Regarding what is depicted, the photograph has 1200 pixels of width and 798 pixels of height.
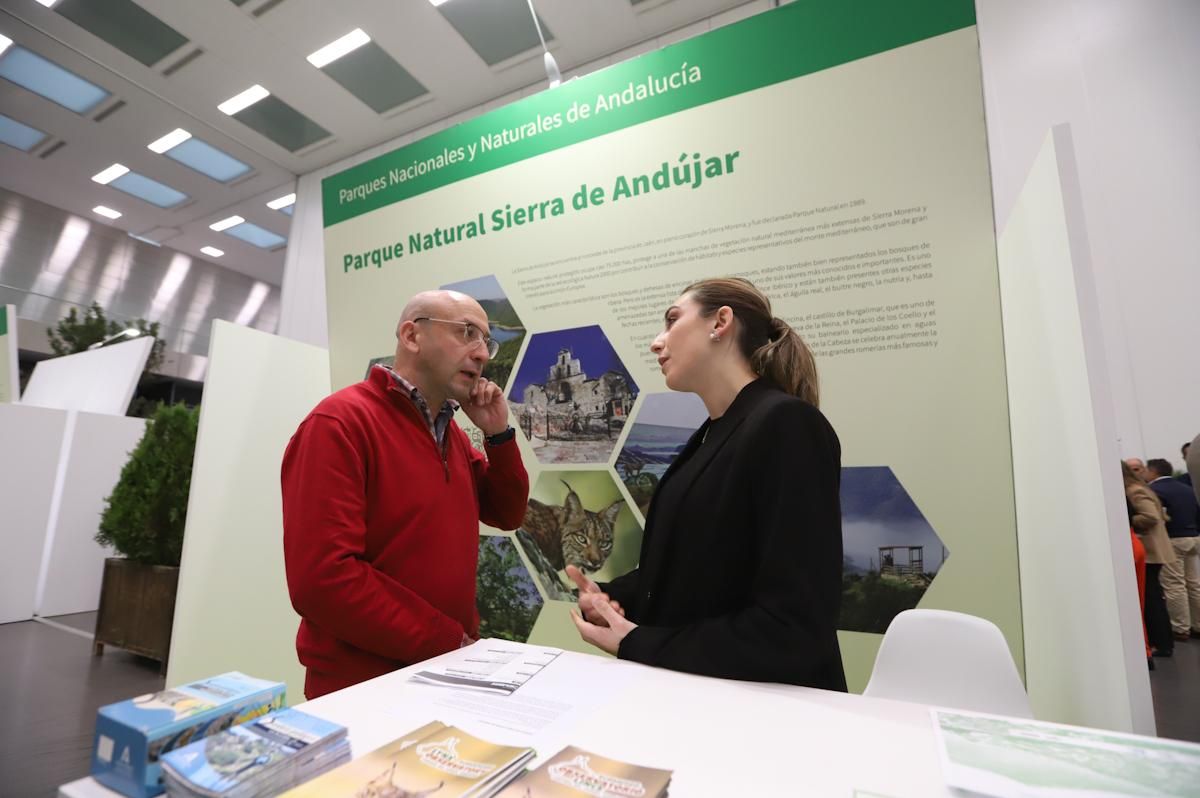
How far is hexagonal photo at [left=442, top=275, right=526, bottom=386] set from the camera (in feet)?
8.72

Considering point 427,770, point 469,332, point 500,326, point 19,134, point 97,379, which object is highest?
point 19,134

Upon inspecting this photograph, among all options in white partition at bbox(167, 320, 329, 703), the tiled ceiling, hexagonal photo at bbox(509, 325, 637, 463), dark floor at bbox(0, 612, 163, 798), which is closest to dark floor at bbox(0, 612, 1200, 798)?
dark floor at bbox(0, 612, 163, 798)

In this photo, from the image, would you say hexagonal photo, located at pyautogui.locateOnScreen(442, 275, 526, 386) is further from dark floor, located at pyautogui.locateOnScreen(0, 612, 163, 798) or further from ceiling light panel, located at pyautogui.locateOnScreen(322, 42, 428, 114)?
ceiling light panel, located at pyautogui.locateOnScreen(322, 42, 428, 114)

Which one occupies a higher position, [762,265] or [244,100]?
[244,100]

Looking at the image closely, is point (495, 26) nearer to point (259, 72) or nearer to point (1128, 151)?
point (259, 72)

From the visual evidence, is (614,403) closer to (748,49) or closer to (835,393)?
(835,393)

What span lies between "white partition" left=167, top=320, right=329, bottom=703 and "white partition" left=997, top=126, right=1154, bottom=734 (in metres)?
3.06

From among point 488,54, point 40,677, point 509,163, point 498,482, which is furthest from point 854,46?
point 40,677

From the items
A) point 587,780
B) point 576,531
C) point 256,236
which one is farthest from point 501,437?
point 256,236

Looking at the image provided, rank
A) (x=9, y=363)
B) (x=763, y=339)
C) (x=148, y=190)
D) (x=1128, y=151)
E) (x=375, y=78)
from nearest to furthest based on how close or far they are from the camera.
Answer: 1. (x=763, y=339)
2. (x=1128, y=151)
3. (x=375, y=78)
4. (x=9, y=363)
5. (x=148, y=190)

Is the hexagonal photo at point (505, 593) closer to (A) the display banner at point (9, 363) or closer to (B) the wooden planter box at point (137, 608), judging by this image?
(B) the wooden planter box at point (137, 608)

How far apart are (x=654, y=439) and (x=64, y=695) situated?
369cm

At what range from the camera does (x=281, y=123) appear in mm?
5352

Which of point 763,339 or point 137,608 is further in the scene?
point 137,608
